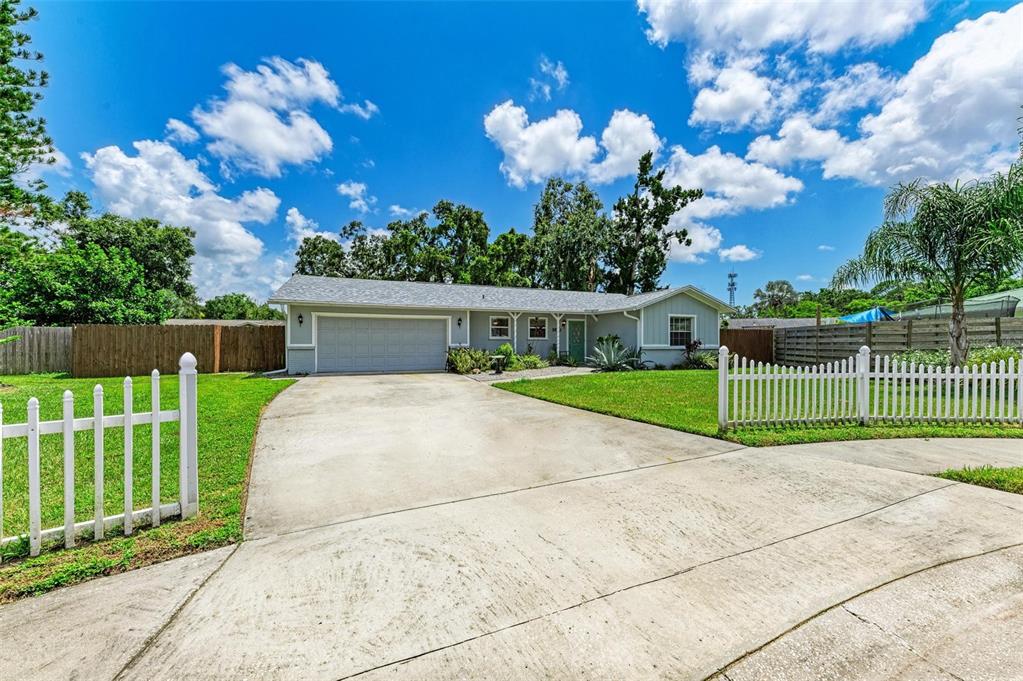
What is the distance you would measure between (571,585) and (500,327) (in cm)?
1556

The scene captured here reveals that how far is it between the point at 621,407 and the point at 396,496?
5326 mm

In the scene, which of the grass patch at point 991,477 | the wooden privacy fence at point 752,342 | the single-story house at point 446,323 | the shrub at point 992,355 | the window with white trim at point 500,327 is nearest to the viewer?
the grass patch at point 991,477

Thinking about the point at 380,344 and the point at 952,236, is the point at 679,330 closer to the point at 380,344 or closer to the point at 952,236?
the point at 952,236

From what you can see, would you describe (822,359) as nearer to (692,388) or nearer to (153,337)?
(692,388)

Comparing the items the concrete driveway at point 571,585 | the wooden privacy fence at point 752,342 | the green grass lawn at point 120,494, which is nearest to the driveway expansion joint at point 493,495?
the concrete driveway at point 571,585

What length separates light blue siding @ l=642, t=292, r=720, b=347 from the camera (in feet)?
54.5

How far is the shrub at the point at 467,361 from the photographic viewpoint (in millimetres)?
15305

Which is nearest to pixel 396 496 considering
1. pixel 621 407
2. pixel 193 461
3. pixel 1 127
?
pixel 193 461

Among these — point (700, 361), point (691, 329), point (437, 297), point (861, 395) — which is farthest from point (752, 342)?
point (437, 297)

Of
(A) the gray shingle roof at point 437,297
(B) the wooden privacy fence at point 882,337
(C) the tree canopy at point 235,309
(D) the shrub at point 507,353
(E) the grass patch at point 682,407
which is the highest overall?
(C) the tree canopy at point 235,309

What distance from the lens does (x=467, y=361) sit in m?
15.4

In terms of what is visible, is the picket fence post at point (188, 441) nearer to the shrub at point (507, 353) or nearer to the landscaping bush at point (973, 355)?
the landscaping bush at point (973, 355)

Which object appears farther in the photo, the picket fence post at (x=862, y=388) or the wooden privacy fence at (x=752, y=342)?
the wooden privacy fence at (x=752, y=342)

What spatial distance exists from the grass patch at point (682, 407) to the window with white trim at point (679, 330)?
12.1ft
